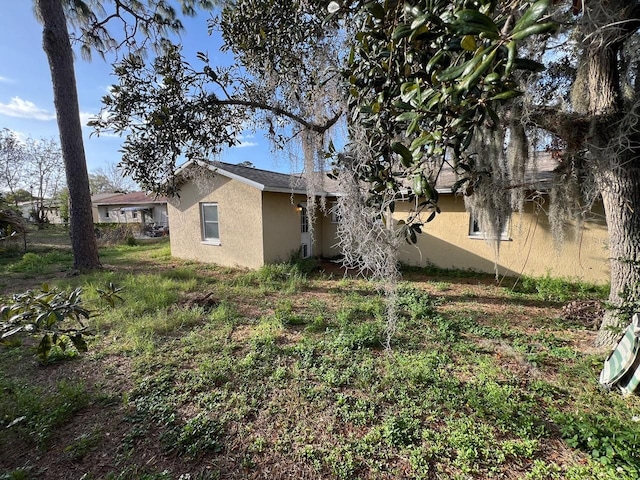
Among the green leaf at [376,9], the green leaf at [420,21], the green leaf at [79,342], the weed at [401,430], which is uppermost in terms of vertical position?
the green leaf at [376,9]

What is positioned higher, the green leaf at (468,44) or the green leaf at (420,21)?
the green leaf at (420,21)

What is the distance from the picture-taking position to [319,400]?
101 inches

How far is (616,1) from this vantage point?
6.82 feet

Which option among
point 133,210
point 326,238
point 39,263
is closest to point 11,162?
point 133,210

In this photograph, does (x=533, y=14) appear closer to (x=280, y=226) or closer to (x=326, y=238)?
(x=280, y=226)

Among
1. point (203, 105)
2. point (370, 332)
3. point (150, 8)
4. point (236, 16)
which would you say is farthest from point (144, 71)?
point (150, 8)

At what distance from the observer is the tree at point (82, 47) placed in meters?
5.38

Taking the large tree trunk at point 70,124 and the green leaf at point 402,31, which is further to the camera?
the large tree trunk at point 70,124

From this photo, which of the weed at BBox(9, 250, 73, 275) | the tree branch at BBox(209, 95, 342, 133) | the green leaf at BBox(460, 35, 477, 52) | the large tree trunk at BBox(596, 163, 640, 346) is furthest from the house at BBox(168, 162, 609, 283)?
the green leaf at BBox(460, 35, 477, 52)

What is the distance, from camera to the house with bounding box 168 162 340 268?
7.41 m

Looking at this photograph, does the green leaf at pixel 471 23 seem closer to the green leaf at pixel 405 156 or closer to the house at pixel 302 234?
the green leaf at pixel 405 156

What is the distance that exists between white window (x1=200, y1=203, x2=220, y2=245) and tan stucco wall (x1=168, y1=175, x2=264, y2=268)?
0.13 meters

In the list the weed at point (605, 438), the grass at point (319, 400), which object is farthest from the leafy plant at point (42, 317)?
the weed at point (605, 438)

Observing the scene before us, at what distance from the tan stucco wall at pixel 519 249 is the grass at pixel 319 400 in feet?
7.33
